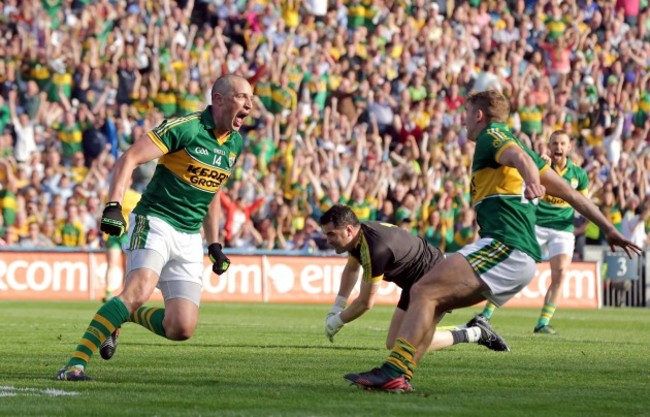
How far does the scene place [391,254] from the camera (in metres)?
11.8

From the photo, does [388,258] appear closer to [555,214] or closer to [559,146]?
[559,146]

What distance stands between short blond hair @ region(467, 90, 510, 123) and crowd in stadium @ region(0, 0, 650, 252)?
14.5 m

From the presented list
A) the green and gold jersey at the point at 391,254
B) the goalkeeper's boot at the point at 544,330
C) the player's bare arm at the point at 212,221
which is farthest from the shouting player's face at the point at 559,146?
the player's bare arm at the point at 212,221

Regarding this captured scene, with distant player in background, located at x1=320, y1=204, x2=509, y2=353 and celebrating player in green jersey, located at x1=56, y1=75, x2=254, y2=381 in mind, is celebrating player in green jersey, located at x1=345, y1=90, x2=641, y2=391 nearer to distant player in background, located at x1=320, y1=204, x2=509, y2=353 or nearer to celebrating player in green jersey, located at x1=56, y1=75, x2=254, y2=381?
celebrating player in green jersey, located at x1=56, y1=75, x2=254, y2=381

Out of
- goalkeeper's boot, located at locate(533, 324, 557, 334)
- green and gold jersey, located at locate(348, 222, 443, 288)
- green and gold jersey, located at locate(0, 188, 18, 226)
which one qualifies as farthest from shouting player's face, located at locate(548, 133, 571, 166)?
green and gold jersey, located at locate(0, 188, 18, 226)

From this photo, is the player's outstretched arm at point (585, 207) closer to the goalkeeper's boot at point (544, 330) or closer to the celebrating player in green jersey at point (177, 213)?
the celebrating player in green jersey at point (177, 213)

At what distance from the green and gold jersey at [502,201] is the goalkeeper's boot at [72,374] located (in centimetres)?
296

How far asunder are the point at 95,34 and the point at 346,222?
16.8 meters

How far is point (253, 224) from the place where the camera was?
86.7 ft

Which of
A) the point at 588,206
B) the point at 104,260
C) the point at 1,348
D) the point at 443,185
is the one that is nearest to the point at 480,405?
the point at 588,206

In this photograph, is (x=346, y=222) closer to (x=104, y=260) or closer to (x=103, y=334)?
(x=103, y=334)

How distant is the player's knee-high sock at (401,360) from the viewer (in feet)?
28.8

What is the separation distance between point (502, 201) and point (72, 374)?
3.23 metres

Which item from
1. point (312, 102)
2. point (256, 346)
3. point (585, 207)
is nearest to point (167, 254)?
point (585, 207)
